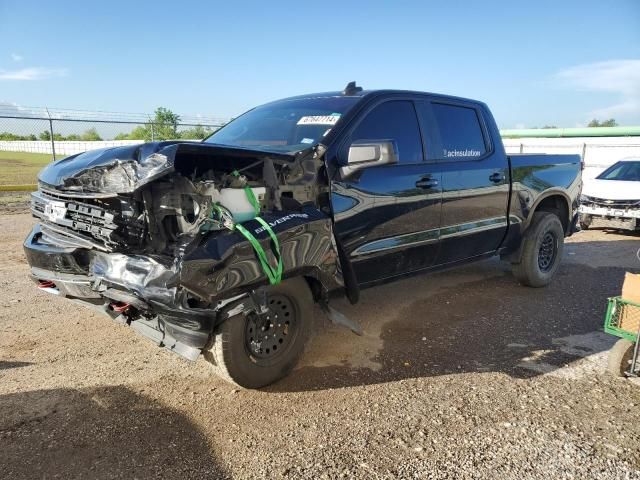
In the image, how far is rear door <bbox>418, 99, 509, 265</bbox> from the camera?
4.64m

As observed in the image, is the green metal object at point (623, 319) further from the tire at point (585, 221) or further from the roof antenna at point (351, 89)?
the tire at point (585, 221)

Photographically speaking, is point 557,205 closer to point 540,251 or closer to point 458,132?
point 540,251

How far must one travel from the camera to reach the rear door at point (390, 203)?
382cm

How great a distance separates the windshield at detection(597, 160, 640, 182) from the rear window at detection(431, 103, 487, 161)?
7117 mm

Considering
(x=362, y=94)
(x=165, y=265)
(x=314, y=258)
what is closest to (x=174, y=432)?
(x=165, y=265)

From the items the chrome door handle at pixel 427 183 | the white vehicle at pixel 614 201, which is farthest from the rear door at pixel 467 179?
the white vehicle at pixel 614 201

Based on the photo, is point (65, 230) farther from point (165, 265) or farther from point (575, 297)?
point (575, 297)

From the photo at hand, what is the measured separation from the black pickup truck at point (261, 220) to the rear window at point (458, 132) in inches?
0.8

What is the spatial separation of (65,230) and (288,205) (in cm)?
146

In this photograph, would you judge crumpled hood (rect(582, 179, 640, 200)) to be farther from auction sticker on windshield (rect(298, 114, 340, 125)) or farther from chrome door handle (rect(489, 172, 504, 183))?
auction sticker on windshield (rect(298, 114, 340, 125))

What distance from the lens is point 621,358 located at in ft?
12.2

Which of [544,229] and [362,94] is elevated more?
[362,94]

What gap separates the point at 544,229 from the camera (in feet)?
19.4

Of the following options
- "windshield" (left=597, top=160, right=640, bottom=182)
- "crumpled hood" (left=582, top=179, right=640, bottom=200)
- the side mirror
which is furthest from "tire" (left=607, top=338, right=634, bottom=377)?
"windshield" (left=597, top=160, right=640, bottom=182)
